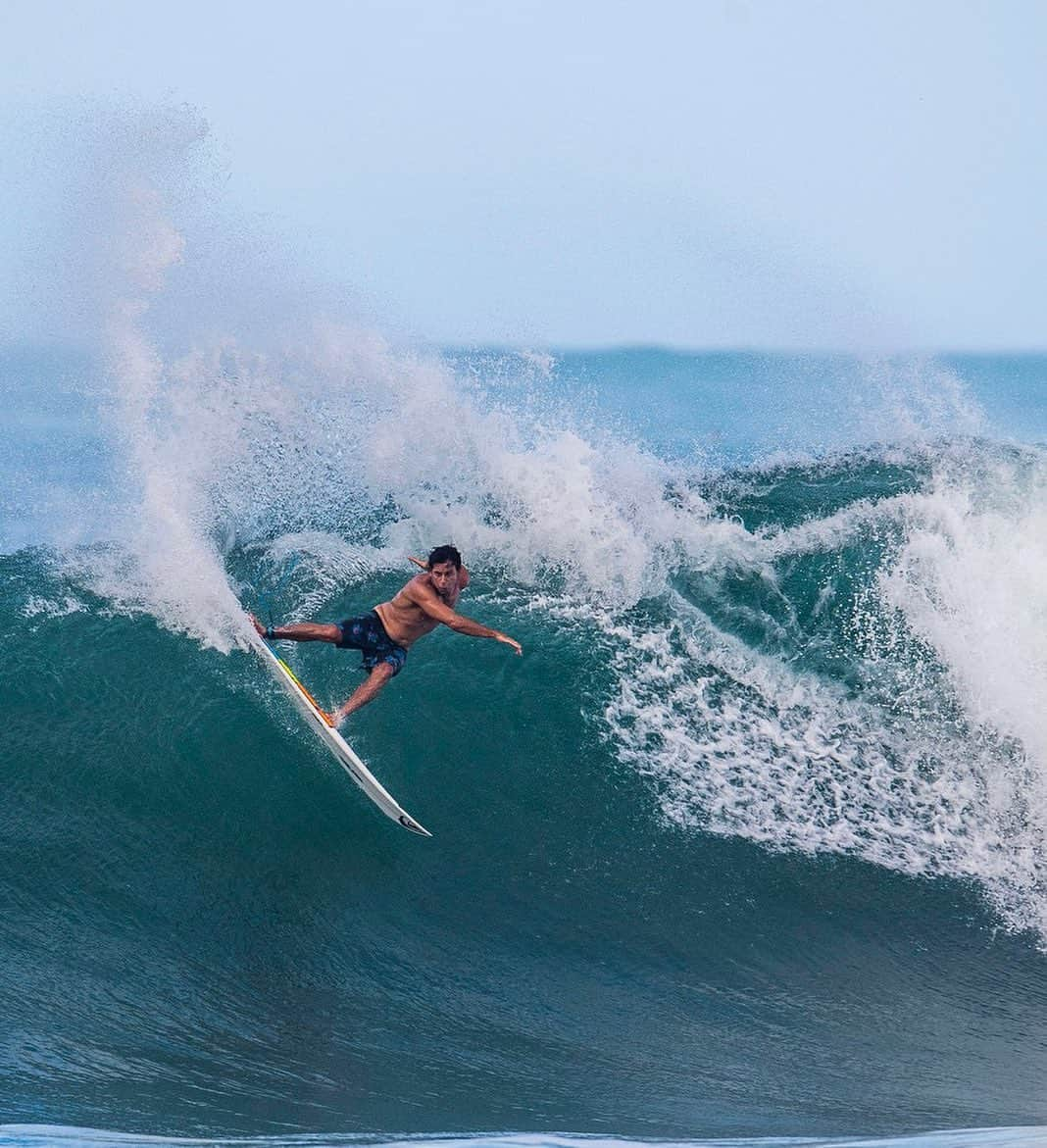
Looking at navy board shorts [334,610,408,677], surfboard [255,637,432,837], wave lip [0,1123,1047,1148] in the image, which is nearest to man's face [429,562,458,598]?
navy board shorts [334,610,408,677]

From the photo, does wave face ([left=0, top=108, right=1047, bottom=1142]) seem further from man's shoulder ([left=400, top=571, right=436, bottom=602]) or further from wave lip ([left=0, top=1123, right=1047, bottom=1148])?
man's shoulder ([left=400, top=571, right=436, bottom=602])

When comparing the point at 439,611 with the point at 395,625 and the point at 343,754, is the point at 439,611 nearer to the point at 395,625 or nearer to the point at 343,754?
the point at 395,625

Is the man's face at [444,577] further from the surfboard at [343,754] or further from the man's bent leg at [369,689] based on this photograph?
the surfboard at [343,754]

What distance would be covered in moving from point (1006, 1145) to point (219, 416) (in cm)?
727

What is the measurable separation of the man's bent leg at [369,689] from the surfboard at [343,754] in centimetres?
10

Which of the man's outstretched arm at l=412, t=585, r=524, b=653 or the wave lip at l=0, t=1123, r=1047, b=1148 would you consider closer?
the wave lip at l=0, t=1123, r=1047, b=1148

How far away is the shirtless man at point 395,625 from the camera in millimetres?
5859

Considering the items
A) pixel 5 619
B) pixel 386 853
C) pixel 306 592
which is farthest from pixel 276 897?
pixel 5 619

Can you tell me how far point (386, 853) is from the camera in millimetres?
5738

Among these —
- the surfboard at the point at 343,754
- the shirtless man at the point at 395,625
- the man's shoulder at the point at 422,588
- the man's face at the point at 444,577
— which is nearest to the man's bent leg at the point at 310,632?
the shirtless man at the point at 395,625

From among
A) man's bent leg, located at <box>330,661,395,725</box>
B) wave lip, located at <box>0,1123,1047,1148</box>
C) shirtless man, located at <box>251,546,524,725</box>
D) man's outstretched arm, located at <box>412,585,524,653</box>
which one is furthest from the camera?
man's bent leg, located at <box>330,661,395,725</box>

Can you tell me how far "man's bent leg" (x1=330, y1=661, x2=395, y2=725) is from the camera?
239 inches

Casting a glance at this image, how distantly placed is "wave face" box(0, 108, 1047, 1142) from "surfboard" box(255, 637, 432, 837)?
0.12 meters

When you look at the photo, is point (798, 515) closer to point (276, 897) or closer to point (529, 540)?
point (529, 540)
